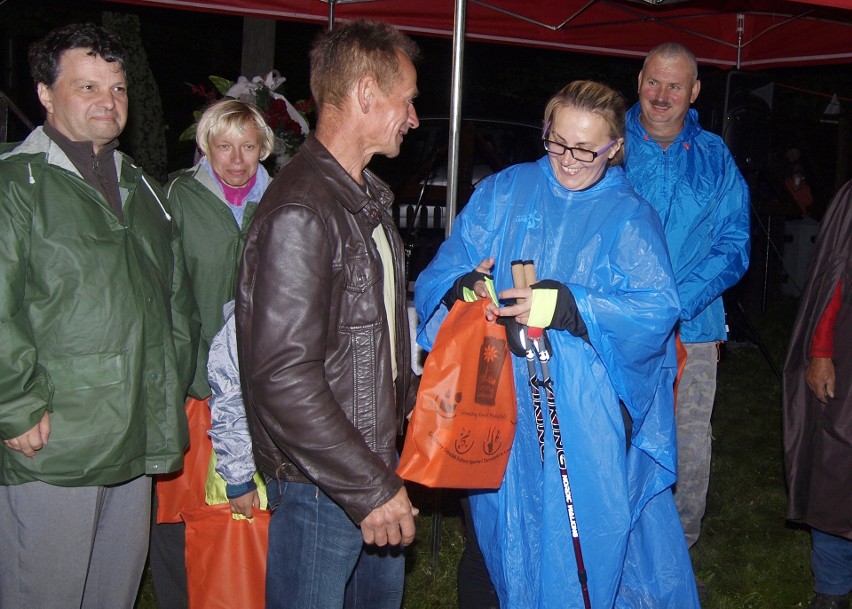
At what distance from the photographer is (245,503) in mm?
2711

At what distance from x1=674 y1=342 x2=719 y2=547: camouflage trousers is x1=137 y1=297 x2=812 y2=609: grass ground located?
1.96 ft

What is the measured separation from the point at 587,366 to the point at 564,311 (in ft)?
0.72

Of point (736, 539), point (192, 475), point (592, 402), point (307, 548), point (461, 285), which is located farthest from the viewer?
→ point (736, 539)

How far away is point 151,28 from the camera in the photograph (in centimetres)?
1412

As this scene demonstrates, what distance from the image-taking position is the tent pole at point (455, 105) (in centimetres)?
358

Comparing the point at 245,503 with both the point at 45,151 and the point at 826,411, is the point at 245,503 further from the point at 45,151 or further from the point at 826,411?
the point at 826,411

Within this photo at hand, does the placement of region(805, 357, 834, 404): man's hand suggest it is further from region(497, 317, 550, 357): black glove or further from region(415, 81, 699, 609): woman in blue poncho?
region(497, 317, 550, 357): black glove

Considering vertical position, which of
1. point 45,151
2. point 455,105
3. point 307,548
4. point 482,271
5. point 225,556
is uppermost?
point 455,105

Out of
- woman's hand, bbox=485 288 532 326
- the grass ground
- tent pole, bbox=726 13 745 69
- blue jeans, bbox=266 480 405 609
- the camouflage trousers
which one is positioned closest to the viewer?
blue jeans, bbox=266 480 405 609

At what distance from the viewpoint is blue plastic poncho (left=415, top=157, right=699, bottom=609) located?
2525 millimetres

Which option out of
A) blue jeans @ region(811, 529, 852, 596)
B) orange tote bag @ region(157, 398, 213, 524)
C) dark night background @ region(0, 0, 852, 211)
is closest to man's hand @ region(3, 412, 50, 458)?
orange tote bag @ region(157, 398, 213, 524)

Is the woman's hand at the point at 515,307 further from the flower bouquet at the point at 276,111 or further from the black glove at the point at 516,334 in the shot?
the flower bouquet at the point at 276,111

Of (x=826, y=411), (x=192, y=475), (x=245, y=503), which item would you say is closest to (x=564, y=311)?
(x=245, y=503)

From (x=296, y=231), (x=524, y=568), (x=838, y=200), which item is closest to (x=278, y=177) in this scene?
(x=296, y=231)
